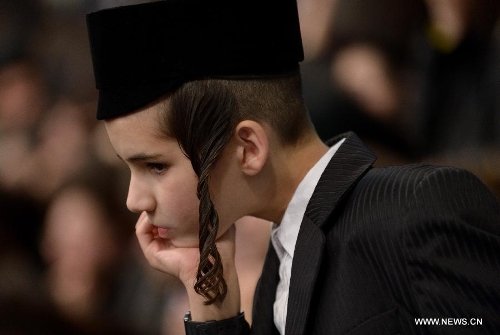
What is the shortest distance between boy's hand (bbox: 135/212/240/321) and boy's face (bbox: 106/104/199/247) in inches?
6.0

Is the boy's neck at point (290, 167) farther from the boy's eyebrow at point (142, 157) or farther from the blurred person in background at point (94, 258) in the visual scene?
the blurred person in background at point (94, 258)

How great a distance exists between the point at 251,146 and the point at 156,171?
9.5 inches

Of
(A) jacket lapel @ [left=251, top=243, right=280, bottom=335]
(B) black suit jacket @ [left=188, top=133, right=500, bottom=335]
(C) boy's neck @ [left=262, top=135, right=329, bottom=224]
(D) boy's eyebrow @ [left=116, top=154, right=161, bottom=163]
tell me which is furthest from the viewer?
(A) jacket lapel @ [left=251, top=243, right=280, bottom=335]

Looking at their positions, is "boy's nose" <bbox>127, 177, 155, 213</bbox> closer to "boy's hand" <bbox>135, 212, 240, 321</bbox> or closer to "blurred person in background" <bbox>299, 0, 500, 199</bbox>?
"boy's hand" <bbox>135, 212, 240, 321</bbox>

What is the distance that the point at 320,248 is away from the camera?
162 centimetres

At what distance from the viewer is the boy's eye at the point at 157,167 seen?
1.76 meters

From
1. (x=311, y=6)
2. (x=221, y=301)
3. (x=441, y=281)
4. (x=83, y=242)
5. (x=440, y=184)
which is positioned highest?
(x=311, y=6)

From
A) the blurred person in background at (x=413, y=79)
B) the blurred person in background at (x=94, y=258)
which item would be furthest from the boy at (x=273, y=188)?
the blurred person in background at (x=94, y=258)

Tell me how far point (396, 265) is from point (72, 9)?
236 cm

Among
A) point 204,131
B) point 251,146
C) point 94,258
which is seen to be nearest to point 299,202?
point 251,146

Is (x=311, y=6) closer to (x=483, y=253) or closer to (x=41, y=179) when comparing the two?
(x=41, y=179)

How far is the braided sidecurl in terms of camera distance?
1.68 meters

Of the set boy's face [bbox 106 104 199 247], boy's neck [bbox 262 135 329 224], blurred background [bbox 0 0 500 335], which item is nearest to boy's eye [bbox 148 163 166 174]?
boy's face [bbox 106 104 199 247]

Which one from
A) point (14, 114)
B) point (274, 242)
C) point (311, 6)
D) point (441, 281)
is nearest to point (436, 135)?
point (311, 6)
